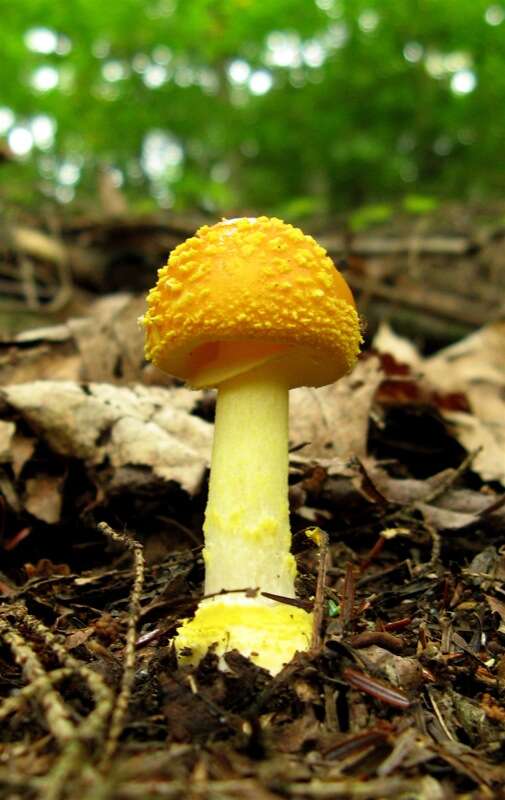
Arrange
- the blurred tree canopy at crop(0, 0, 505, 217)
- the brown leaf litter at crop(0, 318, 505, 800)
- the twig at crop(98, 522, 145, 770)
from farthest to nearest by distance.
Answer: the blurred tree canopy at crop(0, 0, 505, 217)
the brown leaf litter at crop(0, 318, 505, 800)
the twig at crop(98, 522, 145, 770)

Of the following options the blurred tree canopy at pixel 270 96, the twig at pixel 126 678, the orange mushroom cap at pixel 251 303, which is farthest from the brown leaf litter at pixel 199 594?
the blurred tree canopy at pixel 270 96

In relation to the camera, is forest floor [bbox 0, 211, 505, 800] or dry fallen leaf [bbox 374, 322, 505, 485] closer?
forest floor [bbox 0, 211, 505, 800]

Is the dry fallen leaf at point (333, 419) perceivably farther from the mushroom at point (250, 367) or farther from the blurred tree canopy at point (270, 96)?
the blurred tree canopy at point (270, 96)

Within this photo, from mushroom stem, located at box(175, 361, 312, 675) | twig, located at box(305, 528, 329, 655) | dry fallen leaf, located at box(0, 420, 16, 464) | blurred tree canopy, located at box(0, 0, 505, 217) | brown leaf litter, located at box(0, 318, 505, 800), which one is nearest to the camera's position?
brown leaf litter, located at box(0, 318, 505, 800)

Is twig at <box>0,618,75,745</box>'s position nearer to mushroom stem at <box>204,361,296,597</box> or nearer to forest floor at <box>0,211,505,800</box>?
forest floor at <box>0,211,505,800</box>

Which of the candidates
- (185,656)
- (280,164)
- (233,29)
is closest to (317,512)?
(185,656)

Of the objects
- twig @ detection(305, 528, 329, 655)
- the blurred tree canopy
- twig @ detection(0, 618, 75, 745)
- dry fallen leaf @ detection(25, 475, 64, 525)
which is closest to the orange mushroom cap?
twig @ detection(305, 528, 329, 655)
